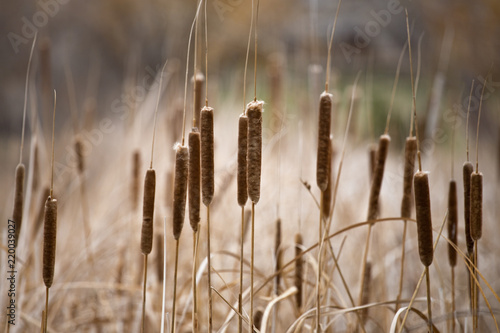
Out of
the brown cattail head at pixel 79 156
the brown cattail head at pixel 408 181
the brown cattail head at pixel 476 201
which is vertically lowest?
the brown cattail head at pixel 476 201

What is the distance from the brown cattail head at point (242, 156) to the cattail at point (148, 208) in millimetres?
83

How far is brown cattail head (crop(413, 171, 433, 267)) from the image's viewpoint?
18.1 inches

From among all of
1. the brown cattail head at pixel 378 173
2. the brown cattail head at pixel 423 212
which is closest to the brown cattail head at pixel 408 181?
the brown cattail head at pixel 378 173

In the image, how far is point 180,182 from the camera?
462mm

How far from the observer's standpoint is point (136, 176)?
2.72ft

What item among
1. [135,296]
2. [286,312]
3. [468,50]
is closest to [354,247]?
[286,312]

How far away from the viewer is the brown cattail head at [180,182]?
18.1 inches

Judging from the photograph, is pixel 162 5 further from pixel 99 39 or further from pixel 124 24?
pixel 99 39
